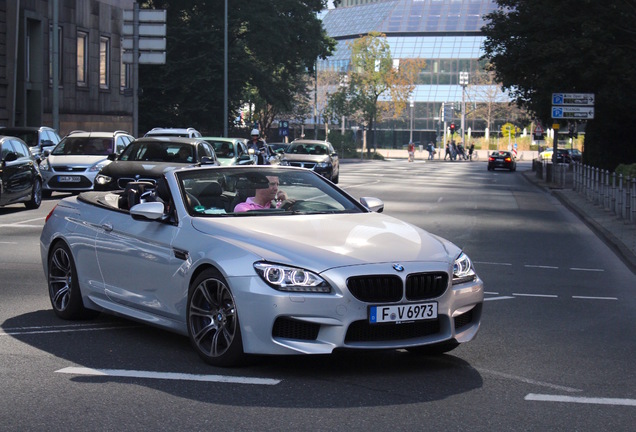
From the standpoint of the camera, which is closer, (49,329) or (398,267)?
(398,267)

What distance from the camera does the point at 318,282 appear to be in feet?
22.6

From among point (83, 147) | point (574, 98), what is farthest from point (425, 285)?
point (574, 98)

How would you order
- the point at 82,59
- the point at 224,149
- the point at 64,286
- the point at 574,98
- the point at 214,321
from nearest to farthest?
the point at 214,321 < the point at 64,286 < the point at 224,149 < the point at 574,98 < the point at 82,59

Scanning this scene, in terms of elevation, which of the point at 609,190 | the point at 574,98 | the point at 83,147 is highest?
the point at 574,98

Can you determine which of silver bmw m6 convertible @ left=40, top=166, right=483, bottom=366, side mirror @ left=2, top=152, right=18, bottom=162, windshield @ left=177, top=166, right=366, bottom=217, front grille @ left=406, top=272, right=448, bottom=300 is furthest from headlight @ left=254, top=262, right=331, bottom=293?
side mirror @ left=2, top=152, right=18, bottom=162

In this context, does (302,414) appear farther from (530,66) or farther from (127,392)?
(530,66)

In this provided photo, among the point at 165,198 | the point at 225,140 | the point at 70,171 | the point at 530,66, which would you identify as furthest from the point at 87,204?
the point at 530,66

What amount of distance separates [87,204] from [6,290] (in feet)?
7.36

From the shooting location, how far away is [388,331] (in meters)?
7.11

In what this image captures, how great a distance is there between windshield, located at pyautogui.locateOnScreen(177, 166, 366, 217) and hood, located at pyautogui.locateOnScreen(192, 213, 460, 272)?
268mm

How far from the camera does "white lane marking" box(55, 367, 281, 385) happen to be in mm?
6918

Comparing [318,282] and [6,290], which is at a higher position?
[318,282]

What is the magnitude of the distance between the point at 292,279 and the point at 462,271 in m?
1.30

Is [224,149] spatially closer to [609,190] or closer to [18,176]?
[18,176]
